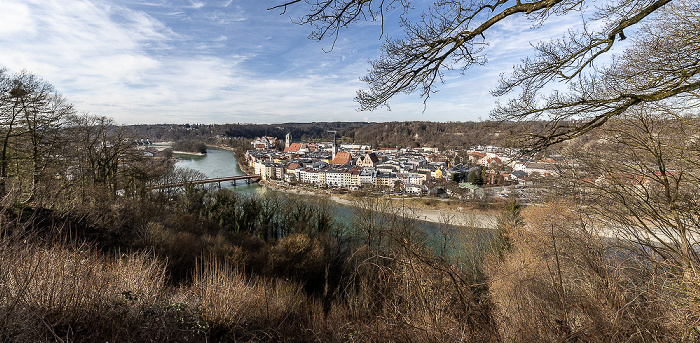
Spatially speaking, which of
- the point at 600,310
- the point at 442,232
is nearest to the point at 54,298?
the point at 600,310

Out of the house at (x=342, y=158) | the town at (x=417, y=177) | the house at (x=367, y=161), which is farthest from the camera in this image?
the house at (x=342, y=158)

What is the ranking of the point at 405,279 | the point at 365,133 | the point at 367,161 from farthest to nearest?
the point at 365,133
the point at 367,161
the point at 405,279

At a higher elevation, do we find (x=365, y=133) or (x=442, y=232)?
(x=365, y=133)

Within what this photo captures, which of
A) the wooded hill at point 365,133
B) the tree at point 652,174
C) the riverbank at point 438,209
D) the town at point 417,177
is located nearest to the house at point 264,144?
the wooded hill at point 365,133

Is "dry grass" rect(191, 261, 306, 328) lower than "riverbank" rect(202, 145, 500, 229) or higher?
higher

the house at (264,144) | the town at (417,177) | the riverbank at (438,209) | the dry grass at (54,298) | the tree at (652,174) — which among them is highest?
the tree at (652,174)

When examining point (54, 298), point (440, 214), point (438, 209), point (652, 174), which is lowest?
point (438, 209)

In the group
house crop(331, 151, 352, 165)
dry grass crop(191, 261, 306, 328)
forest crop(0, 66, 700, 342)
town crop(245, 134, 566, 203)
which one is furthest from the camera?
house crop(331, 151, 352, 165)

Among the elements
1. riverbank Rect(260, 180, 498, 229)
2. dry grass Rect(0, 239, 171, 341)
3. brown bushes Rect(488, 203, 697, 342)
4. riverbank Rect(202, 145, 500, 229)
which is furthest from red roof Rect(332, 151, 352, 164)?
brown bushes Rect(488, 203, 697, 342)

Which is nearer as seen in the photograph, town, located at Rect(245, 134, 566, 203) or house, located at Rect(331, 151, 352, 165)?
town, located at Rect(245, 134, 566, 203)

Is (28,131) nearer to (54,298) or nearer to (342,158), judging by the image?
(54,298)

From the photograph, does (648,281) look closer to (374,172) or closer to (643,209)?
(643,209)

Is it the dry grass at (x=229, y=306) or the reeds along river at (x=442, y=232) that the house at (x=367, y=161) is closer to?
the reeds along river at (x=442, y=232)

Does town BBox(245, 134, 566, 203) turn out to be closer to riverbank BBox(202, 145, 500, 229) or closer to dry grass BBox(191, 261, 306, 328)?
riverbank BBox(202, 145, 500, 229)
